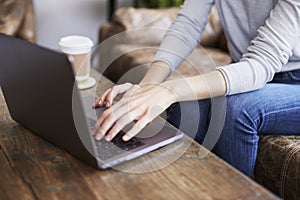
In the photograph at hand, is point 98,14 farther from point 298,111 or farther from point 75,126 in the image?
point 75,126

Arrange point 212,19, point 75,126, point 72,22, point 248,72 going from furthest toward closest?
point 72,22 → point 212,19 → point 248,72 → point 75,126

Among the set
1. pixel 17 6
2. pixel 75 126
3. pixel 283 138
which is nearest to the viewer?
pixel 75 126

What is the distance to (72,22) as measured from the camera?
315 cm

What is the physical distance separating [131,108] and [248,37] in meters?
0.56

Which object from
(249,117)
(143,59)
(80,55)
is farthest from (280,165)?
(143,59)

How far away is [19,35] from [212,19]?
101 centimetres

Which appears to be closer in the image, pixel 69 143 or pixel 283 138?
pixel 69 143

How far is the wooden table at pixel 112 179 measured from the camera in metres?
0.80

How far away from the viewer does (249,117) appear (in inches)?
46.4

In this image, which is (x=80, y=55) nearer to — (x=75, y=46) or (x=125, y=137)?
(x=75, y=46)

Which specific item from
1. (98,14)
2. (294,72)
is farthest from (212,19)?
(294,72)

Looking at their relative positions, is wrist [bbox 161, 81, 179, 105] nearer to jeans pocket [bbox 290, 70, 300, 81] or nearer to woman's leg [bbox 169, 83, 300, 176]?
woman's leg [bbox 169, 83, 300, 176]

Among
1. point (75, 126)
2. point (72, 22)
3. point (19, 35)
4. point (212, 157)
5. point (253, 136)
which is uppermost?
point (75, 126)

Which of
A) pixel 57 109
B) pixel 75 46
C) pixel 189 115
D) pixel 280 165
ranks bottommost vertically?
pixel 280 165
